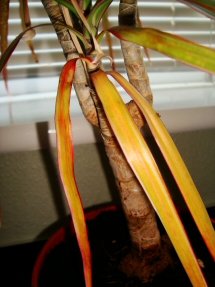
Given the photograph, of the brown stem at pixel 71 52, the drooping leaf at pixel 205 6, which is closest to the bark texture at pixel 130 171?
the brown stem at pixel 71 52

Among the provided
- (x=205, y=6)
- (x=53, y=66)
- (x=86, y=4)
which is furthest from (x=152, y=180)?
(x=53, y=66)

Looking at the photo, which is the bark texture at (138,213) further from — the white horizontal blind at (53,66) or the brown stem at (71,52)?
the white horizontal blind at (53,66)

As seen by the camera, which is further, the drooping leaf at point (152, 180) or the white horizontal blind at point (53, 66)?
the white horizontal blind at point (53, 66)

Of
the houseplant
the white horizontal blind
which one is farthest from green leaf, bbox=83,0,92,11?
the white horizontal blind

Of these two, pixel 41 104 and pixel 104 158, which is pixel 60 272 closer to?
pixel 104 158

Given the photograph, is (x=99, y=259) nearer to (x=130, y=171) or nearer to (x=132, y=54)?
(x=130, y=171)

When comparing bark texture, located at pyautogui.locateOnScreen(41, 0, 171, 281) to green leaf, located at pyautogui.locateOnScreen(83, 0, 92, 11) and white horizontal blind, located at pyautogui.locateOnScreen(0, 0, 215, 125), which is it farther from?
white horizontal blind, located at pyautogui.locateOnScreen(0, 0, 215, 125)

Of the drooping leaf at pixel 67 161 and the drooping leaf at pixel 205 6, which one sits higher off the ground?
the drooping leaf at pixel 205 6
